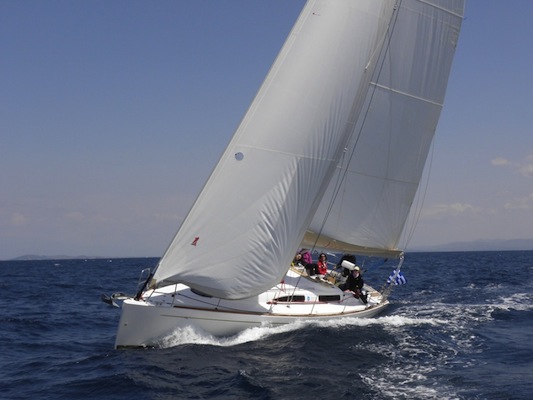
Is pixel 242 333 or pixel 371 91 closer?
pixel 242 333

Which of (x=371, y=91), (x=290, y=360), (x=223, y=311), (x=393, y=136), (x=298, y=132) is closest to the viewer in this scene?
(x=290, y=360)

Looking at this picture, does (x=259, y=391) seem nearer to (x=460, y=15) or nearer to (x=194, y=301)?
(x=194, y=301)

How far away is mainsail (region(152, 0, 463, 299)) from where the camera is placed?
12.1 metres

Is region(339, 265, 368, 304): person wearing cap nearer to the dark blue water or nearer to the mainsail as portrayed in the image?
the dark blue water

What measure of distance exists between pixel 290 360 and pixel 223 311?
2.09 meters

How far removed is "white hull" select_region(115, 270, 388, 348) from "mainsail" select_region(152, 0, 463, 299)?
60 centimetres

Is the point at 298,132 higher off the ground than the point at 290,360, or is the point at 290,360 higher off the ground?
the point at 298,132

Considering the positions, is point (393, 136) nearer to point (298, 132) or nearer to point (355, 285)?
point (355, 285)

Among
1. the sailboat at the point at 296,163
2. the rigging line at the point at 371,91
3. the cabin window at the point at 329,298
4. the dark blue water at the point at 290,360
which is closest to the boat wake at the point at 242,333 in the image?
the dark blue water at the point at 290,360

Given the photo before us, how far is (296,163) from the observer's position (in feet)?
42.3

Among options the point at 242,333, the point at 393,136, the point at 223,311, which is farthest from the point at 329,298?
the point at 393,136

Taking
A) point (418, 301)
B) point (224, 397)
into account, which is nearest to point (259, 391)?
point (224, 397)

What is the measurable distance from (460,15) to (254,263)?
34.7 feet

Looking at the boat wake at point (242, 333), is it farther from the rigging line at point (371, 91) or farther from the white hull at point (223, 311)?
the rigging line at point (371, 91)
